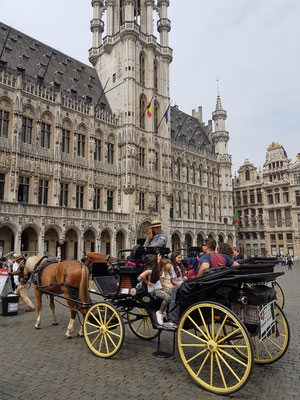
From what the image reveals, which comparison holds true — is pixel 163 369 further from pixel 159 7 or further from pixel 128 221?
pixel 159 7

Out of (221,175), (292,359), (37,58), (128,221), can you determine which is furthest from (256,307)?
(221,175)

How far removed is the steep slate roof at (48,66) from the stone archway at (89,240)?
545 inches

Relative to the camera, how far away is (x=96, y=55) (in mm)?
36281

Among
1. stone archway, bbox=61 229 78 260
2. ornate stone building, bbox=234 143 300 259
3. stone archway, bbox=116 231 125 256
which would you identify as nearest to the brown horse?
stone archway, bbox=61 229 78 260

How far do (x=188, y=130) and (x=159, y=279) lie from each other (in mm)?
43088

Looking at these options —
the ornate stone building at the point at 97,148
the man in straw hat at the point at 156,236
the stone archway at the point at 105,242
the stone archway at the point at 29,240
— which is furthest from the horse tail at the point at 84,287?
the stone archway at the point at 105,242

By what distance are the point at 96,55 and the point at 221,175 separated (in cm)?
2478

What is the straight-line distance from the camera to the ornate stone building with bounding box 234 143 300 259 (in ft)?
149

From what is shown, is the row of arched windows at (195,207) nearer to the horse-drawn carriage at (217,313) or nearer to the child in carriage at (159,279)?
the horse-drawn carriage at (217,313)

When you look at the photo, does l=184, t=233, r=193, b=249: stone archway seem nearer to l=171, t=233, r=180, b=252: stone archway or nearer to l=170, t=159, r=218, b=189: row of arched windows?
l=171, t=233, r=180, b=252: stone archway

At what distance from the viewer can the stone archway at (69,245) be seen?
25.7m

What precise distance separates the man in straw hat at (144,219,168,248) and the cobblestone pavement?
213cm

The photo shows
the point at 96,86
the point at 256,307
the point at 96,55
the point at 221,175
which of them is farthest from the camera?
the point at 221,175

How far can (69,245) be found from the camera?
25797 mm
